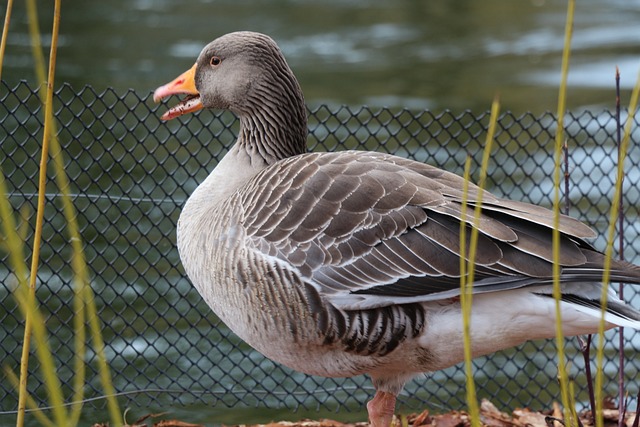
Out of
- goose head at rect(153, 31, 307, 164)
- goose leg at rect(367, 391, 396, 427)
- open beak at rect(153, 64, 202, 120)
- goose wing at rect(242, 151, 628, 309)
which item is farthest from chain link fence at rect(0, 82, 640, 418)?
goose leg at rect(367, 391, 396, 427)

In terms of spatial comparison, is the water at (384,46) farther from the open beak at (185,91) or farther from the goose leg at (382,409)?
the goose leg at (382,409)

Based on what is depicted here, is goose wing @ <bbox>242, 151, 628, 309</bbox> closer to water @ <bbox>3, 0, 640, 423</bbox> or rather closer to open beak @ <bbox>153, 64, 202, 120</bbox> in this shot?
open beak @ <bbox>153, 64, 202, 120</bbox>

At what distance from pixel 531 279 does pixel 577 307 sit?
0.61ft

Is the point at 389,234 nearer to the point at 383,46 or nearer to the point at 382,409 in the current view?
the point at 382,409

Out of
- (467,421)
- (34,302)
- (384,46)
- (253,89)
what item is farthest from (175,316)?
(384,46)

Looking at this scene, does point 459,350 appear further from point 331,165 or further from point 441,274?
point 331,165

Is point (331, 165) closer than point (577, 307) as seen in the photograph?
No

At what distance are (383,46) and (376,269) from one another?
973 cm

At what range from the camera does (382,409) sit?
3936 millimetres

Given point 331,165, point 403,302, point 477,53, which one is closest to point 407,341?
point 403,302

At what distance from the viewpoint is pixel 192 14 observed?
46.2ft

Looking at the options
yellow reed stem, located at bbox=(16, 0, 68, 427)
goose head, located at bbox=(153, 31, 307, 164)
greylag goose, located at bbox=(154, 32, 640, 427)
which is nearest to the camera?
yellow reed stem, located at bbox=(16, 0, 68, 427)

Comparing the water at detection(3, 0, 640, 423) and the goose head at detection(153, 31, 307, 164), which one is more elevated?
the water at detection(3, 0, 640, 423)

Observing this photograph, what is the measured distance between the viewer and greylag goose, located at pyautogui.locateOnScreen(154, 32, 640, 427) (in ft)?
11.0
